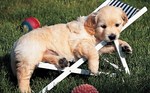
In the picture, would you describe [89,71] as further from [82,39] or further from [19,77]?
[19,77]

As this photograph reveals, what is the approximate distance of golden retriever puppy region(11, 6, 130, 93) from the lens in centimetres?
486

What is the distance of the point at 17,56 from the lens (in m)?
4.88

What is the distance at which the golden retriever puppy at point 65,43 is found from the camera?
4.86 meters

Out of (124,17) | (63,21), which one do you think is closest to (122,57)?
(124,17)

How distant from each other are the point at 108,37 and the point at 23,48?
2.89 feet

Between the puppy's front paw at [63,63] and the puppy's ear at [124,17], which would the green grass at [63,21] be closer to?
the puppy's front paw at [63,63]

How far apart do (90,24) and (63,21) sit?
2144 millimetres

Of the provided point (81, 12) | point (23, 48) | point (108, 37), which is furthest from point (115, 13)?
point (81, 12)

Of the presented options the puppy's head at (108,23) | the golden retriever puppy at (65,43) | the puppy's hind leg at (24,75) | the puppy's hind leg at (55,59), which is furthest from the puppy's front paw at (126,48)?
the puppy's hind leg at (24,75)

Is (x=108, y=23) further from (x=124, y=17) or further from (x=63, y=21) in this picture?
(x=63, y=21)

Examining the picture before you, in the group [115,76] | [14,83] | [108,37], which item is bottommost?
A: [14,83]

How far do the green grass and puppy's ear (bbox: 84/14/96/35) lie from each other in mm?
490

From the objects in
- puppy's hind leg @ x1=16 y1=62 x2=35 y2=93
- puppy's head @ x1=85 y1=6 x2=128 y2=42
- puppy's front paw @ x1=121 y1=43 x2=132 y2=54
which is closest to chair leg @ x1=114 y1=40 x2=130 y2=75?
puppy's front paw @ x1=121 y1=43 x2=132 y2=54

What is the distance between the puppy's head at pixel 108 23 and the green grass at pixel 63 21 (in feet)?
1.44
